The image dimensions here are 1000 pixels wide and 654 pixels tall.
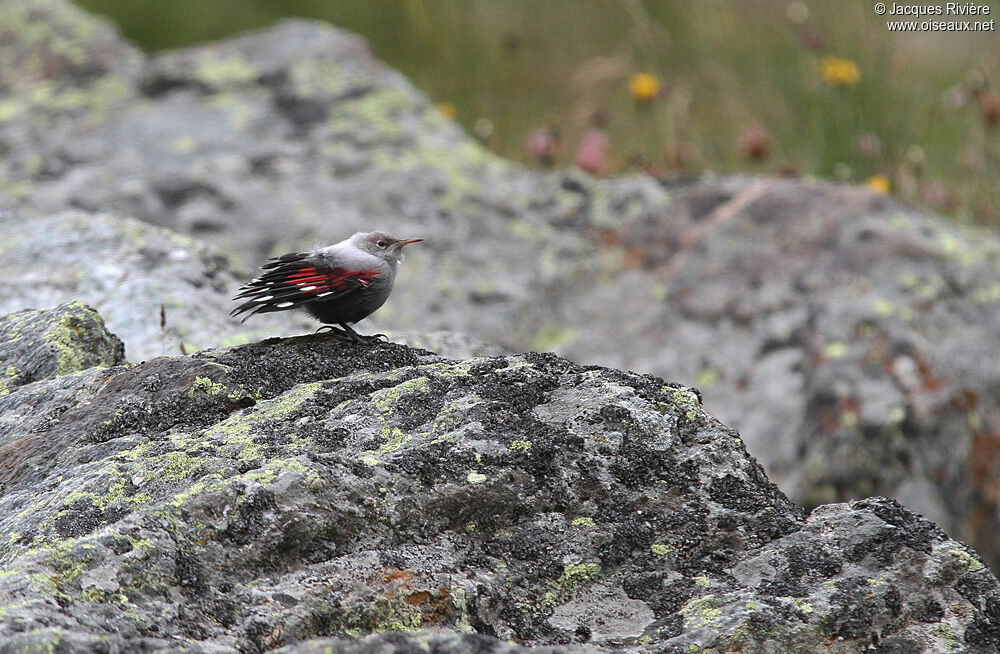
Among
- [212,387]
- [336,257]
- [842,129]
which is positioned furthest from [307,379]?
[842,129]

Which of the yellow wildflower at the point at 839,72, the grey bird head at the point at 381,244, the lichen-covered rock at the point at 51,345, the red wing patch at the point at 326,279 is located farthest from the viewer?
the yellow wildflower at the point at 839,72

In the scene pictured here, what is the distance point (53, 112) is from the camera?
7469mm

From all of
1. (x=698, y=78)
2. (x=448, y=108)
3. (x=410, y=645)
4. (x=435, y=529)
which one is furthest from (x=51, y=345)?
(x=698, y=78)

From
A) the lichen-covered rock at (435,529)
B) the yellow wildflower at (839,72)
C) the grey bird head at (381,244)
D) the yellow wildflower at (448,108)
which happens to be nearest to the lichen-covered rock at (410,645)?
the lichen-covered rock at (435,529)

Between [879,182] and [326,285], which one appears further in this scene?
[879,182]

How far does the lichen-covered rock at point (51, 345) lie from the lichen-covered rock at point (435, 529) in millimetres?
239

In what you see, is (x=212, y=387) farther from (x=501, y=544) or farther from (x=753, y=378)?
(x=753, y=378)

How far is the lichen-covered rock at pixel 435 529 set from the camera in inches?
87.5

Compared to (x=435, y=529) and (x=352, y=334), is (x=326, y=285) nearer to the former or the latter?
(x=352, y=334)

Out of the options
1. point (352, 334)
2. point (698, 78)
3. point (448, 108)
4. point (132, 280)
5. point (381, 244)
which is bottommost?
point (448, 108)

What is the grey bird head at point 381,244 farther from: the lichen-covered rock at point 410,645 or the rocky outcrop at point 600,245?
the lichen-covered rock at point 410,645

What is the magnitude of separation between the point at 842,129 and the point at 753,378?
4651 millimetres

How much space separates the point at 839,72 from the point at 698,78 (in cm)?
274

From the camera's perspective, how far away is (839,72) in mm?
9078
